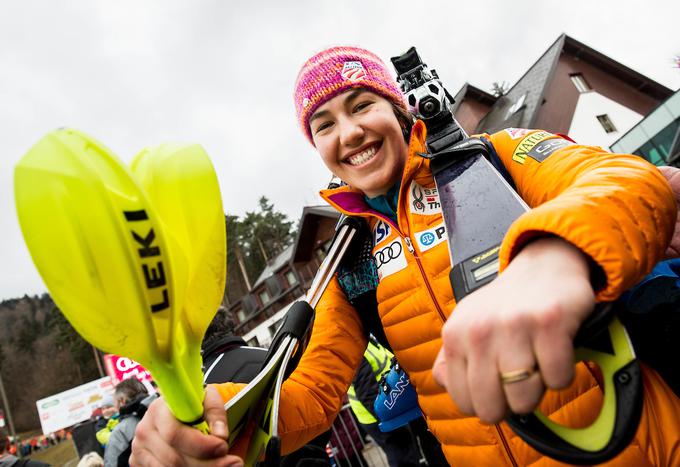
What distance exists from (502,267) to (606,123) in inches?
907

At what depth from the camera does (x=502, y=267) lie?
728 millimetres

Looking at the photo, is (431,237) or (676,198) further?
(676,198)

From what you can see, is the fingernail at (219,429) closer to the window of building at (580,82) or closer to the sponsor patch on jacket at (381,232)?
the sponsor patch on jacket at (381,232)

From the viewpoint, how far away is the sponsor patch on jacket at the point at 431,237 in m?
1.37

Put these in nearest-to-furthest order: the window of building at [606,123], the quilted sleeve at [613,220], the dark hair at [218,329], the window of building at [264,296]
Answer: the quilted sleeve at [613,220] < the dark hair at [218,329] < the window of building at [606,123] < the window of building at [264,296]

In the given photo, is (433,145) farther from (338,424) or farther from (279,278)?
(279,278)

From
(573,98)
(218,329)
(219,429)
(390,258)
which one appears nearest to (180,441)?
(219,429)

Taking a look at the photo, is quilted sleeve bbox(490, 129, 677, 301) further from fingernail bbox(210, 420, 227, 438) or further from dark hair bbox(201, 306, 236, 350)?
dark hair bbox(201, 306, 236, 350)

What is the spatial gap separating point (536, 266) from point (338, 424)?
6.07m

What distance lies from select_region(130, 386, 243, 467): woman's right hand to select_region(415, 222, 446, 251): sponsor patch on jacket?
33.2 inches

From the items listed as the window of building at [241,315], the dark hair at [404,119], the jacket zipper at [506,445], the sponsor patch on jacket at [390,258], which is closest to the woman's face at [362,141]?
the dark hair at [404,119]

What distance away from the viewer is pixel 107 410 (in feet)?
23.3

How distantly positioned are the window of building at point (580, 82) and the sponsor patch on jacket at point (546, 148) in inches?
875

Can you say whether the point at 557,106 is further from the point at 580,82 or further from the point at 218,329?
the point at 218,329
